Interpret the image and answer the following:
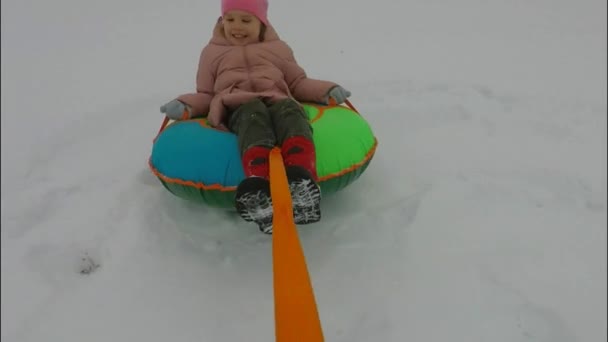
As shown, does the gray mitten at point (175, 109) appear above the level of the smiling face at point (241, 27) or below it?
below

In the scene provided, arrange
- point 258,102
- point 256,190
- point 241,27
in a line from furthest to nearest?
point 241,27
point 258,102
point 256,190

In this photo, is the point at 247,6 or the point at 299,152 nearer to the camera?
Result: the point at 299,152

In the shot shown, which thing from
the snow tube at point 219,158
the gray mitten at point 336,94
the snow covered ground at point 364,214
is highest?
the gray mitten at point 336,94

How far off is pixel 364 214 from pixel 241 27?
2.88 feet

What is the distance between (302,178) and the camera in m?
1.30

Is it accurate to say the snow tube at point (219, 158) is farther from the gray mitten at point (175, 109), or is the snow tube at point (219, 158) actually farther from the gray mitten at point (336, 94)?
the gray mitten at point (336, 94)

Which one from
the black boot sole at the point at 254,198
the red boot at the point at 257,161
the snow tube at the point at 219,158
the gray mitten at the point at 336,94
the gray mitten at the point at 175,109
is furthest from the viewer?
the gray mitten at the point at 336,94

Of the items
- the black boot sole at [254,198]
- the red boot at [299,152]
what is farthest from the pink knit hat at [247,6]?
the black boot sole at [254,198]

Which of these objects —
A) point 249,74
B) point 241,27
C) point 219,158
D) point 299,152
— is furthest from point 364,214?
point 241,27

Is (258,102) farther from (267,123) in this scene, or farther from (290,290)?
(290,290)

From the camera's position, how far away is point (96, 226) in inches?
71.9

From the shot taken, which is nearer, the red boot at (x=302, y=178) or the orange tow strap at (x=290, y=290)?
the orange tow strap at (x=290, y=290)

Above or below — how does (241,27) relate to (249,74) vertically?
above

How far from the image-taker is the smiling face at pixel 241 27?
1914mm
